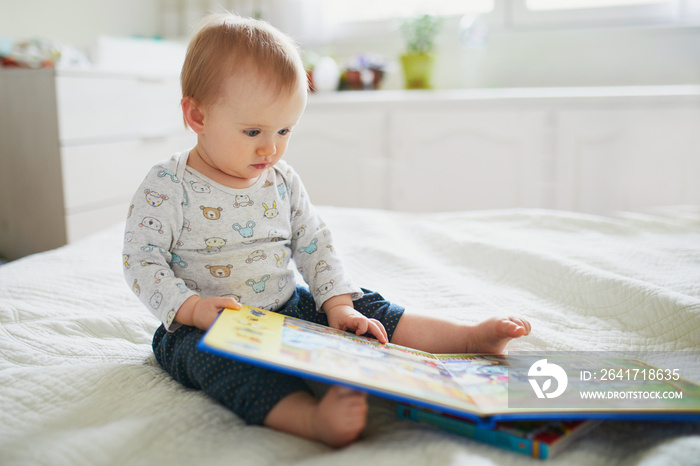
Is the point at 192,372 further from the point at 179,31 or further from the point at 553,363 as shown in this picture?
the point at 179,31

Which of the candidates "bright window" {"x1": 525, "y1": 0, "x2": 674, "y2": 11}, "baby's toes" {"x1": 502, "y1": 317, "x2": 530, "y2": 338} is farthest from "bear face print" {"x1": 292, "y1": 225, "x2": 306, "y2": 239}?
"bright window" {"x1": 525, "y1": 0, "x2": 674, "y2": 11}

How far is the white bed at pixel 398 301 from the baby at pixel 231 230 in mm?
85

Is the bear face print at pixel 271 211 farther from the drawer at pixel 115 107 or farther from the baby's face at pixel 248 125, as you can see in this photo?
the drawer at pixel 115 107

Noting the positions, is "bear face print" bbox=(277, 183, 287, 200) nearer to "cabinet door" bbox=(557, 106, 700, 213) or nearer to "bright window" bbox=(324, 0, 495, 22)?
"cabinet door" bbox=(557, 106, 700, 213)

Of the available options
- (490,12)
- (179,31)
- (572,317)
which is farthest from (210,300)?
(179,31)

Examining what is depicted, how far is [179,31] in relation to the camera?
306 cm

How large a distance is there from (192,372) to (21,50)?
5.88 feet

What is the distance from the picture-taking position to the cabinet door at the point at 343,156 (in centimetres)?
232

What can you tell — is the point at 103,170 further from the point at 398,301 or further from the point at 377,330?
the point at 377,330

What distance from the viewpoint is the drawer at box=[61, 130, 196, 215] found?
190cm

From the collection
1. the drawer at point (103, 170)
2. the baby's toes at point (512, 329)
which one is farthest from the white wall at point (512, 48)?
the baby's toes at point (512, 329)

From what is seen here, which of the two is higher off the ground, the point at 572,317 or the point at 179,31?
the point at 179,31

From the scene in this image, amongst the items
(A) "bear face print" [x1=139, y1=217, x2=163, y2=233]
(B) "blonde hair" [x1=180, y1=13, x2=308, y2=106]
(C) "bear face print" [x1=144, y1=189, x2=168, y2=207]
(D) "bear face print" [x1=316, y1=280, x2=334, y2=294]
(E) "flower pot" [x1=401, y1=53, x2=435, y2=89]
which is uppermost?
(E) "flower pot" [x1=401, y1=53, x2=435, y2=89]

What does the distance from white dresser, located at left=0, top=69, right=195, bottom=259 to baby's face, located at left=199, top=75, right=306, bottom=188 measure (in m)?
1.30
